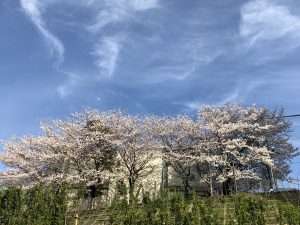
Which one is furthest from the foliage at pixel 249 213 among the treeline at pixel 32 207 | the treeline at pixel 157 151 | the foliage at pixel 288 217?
the treeline at pixel 157 151

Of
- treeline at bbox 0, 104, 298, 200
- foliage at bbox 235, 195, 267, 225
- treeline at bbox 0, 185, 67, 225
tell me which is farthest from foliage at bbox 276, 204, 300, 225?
treeline at bbox 0, 104, 298, 200

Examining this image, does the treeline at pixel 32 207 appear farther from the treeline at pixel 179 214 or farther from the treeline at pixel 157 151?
the treeline at pixel 157 151

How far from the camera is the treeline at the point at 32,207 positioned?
42.5 ft

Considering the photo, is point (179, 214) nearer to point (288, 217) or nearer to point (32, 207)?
point (288, 217)

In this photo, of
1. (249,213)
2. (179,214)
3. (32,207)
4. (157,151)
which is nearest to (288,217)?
(249,213)

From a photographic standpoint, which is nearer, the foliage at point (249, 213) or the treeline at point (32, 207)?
the foliage at point (249, 213)

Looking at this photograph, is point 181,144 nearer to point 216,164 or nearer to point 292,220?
point 216,164

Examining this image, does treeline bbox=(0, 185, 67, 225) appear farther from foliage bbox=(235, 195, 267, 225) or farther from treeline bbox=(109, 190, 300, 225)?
foliage bbox=(235, 195, 267, 225)

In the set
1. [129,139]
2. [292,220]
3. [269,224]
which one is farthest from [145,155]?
[292,220]

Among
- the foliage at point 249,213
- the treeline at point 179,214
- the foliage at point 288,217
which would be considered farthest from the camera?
the foliage at point 288,217

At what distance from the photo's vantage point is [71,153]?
96.2 feet

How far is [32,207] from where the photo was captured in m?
13.7

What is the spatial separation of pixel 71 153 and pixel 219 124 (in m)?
12.4

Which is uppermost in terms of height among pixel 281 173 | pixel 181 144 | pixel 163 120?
pixel 163 120
